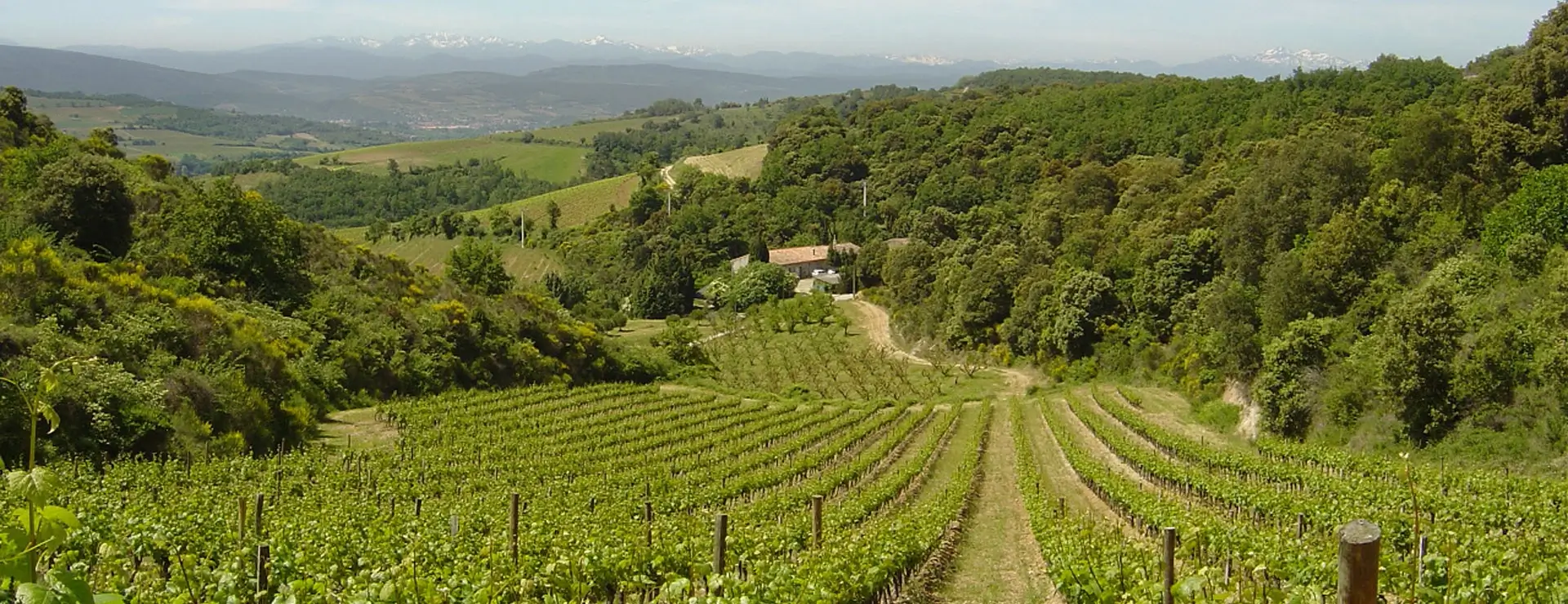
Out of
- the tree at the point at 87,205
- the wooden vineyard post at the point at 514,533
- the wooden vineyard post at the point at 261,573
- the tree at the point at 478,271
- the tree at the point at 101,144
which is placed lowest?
the tree at the point at 478,271

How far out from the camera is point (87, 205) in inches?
1162

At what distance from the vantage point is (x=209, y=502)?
13.2 metres

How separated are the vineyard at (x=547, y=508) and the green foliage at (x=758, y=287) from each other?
130 ft

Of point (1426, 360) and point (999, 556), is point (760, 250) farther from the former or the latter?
point (999, 556)

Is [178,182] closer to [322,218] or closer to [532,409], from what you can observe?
[532,409]

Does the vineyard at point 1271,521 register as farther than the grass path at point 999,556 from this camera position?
No

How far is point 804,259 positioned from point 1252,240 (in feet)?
160

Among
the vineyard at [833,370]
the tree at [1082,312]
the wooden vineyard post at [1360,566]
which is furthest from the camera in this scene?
the tree at [1082,312]

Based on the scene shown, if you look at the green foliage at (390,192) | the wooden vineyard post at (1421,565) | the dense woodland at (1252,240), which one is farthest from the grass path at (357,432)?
the green foliage at (390,192)

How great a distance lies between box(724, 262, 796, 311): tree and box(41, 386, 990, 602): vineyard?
39683 millimetres

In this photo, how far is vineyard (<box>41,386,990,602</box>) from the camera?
8203 millimetres

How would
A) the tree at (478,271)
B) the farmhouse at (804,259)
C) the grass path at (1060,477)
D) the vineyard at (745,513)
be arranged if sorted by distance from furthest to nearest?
the farmhouse at (804,259) < the tree at (478,271) < the grass path at (1060,477) < the vineyard at (745,513)

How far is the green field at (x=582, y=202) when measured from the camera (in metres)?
112

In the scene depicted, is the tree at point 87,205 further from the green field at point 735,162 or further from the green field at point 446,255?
the green field at point 735,162
